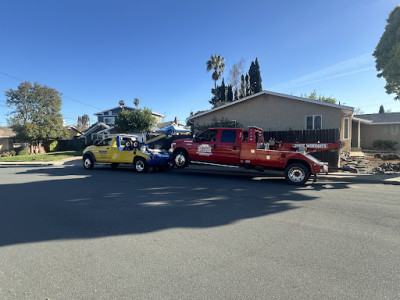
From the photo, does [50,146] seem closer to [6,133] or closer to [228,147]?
[6,133]

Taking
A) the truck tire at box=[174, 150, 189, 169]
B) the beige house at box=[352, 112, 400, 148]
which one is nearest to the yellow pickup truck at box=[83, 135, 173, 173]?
the truck tire at box=[174, 150, 189, 169]

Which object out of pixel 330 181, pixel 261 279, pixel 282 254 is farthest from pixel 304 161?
pixel 261 279

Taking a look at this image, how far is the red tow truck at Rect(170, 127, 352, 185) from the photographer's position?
861cm

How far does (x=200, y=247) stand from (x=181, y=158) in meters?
7.44

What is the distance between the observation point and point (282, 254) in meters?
3.42

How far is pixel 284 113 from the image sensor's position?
15.6m

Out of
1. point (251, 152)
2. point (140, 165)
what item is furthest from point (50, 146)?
point (251, 152)

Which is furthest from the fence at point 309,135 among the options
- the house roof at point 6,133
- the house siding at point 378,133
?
the house roof at point 6,133

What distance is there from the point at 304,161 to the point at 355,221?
4033 mm

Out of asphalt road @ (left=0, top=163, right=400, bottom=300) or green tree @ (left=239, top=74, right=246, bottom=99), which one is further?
green tree @ (left=239, top=74, right=246, bottom=99)

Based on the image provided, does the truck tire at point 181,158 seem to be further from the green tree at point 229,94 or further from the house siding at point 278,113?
the green tree at point 229,94

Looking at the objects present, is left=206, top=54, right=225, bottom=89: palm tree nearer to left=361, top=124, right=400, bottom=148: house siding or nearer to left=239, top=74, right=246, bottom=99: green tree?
left=239, top=74, right=246, bottom=99: green tree

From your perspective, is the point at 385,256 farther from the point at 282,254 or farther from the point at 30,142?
the point at 30,142

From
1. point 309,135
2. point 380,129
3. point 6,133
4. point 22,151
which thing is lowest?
point 22,151
